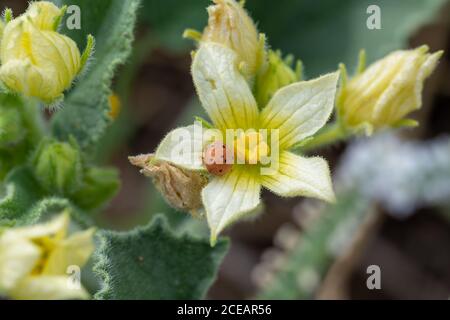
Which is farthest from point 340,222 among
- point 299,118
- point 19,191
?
point 19,191

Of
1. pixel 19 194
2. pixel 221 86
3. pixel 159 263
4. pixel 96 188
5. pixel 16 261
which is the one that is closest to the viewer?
pixel 16 261

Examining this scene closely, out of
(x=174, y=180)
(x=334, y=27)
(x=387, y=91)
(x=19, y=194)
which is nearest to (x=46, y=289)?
(x=174, y=180)

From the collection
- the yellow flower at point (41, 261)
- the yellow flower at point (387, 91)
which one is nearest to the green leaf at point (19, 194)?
the yellow flower at point (41, 261)

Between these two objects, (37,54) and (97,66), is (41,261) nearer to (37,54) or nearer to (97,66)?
(37,54)

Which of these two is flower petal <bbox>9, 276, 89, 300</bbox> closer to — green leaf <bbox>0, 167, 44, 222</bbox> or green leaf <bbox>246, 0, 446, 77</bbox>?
green leaf <bbox>0, 167, 44, 222</bbox>

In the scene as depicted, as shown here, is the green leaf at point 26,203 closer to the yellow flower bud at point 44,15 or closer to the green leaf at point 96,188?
the green leaf at point 96,188
